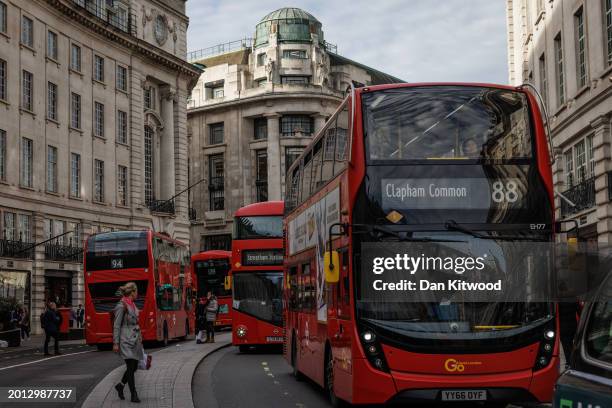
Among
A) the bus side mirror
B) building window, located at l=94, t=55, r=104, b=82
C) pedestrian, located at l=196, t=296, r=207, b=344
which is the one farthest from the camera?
building window, located at l=94, t=55, r=104, b=82

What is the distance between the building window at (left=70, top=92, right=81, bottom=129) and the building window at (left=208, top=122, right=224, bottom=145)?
40580 mm

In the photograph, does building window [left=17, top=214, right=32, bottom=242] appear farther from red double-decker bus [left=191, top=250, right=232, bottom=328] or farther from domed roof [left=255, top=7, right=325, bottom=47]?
domed roof [left=255, top=7, right=325, bottom=47]

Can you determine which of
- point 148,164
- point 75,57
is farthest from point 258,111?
point 75,57

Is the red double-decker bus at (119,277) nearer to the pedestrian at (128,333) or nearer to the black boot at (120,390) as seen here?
the black boot at (120,390)

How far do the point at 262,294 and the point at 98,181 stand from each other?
3091 cm

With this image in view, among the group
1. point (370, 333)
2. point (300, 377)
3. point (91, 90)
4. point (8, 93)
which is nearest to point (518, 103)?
point (370, 333)

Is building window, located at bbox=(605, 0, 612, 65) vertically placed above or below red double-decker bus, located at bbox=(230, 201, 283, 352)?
above

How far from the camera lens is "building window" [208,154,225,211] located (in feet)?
306

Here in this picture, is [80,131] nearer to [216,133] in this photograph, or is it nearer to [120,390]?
[120,390]

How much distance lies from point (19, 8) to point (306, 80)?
45.4m

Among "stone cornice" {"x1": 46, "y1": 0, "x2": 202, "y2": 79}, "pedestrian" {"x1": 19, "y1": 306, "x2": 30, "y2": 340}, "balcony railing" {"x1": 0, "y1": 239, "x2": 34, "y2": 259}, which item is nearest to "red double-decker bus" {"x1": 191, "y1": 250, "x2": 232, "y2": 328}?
"balcony railing" {"x1": 0, "y1": 239, "x2": 34, "y2": 259}

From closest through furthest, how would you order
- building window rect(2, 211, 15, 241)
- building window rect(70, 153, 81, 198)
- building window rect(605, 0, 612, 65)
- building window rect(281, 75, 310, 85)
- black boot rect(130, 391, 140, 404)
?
1. black boot rect(130, 391, 140, 404)
2. building window rect(605, 0, 612, 65)
3. building window rect(2, 211, 15, 241)
4. building window rect(70, 153, 81, 198)
5. building window rect(281, 75, 310, 85)

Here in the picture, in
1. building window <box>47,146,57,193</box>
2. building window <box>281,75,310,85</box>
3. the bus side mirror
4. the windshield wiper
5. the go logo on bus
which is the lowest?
the go logo on bus

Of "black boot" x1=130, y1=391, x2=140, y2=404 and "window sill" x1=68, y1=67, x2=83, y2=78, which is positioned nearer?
"black boot" x1=130, y1=391, x2=140, y2=404
